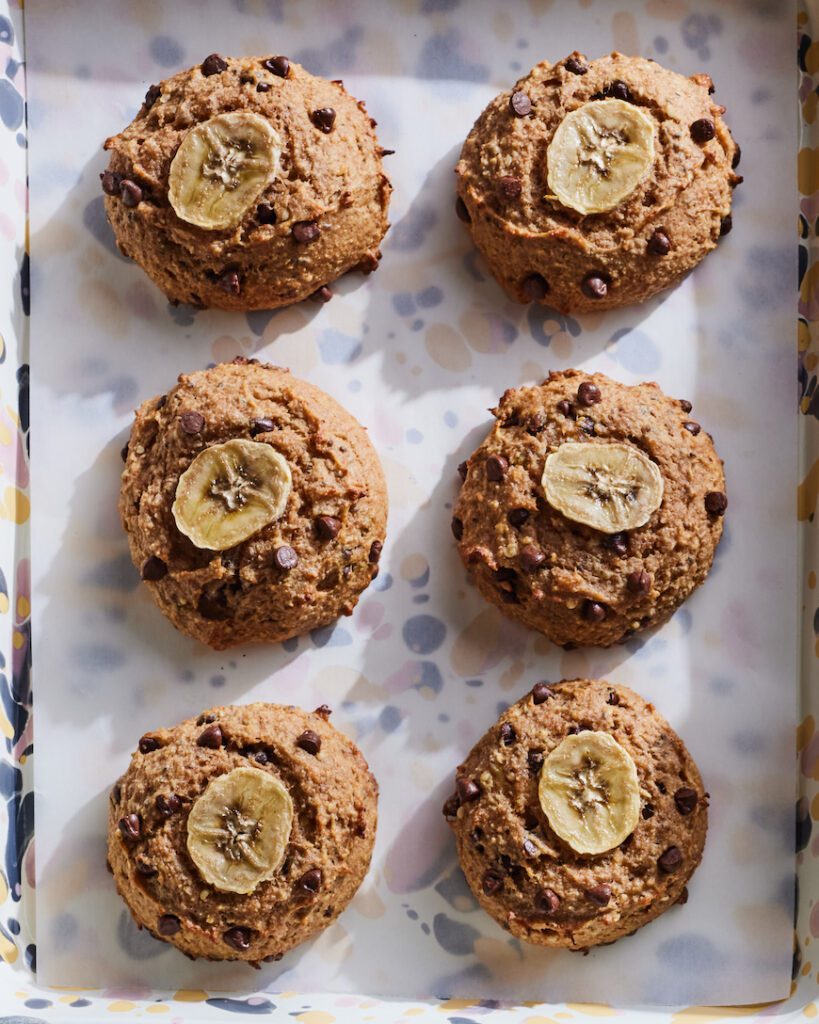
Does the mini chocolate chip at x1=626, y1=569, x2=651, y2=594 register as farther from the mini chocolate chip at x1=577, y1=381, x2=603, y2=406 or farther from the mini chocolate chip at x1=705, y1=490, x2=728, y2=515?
the mini chocolate chip at x1=577, y1=381, x2=603, y2=406

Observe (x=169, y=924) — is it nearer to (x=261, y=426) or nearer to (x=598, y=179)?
(x=261, y=426)

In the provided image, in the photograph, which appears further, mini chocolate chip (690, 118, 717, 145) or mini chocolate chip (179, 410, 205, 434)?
mini chocolate chip (690, 118, 717, 145)

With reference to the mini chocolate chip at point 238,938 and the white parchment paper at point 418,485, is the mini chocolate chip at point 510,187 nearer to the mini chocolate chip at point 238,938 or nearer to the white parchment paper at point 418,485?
the white parchment paper at point 418,485

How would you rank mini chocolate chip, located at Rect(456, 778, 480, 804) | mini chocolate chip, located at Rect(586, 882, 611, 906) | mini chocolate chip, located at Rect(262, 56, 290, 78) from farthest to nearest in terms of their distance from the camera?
mini chocolate chip, located at Rect(262, 56, 290, 78), mini chocolate chip, located at Rect(456, 778, 480, 804), mini chocolate chip, located at Rect(586, 882, 611, 906)

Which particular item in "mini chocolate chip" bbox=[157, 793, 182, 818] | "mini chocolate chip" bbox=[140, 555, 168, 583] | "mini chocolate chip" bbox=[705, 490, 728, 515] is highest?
"mini chocolate chip" bbox=[705, 490, 728, 515]

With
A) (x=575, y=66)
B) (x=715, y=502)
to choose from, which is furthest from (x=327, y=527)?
(x=575, y=66)

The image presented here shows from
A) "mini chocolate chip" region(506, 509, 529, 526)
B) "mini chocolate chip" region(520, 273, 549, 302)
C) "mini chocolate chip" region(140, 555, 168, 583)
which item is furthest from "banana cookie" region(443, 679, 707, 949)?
"mini chocolate chip" region(520, 273, 549, 302)
